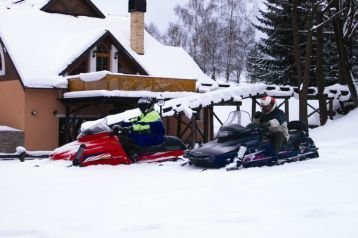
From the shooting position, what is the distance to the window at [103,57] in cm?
2622

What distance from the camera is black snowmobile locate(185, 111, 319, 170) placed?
9836 millimetres

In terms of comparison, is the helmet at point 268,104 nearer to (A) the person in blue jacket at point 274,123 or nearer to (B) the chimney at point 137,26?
(A) the person in blue jacket at point 274,123

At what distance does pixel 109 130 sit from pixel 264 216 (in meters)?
5.25

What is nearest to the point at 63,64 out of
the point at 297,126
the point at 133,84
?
the point at 133,84

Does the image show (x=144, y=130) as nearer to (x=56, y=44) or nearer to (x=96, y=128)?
(x=96, y=128)

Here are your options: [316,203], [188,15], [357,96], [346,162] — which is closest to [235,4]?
[188,15]

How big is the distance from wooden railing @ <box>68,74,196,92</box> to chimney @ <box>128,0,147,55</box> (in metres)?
4.36

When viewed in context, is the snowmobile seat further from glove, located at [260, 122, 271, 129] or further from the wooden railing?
the wooden railing

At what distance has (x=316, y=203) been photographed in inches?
254

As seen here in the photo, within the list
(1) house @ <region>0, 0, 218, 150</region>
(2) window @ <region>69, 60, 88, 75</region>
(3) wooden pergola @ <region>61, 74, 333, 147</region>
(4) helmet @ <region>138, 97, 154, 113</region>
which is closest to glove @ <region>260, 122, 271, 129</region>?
(4) helmet @ <region>138, 97, 154, 113</region>

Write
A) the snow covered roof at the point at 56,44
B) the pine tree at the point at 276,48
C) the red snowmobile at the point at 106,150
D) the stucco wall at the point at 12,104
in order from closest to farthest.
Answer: the red snowmobile at the point at 106,150 < the stucco wall at the point at 12,104 < the snow covered roof at the point at 56,44 < the pine tree at the point at 276,48

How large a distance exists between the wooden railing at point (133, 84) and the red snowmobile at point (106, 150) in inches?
438

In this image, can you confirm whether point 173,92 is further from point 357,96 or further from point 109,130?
point 109,130

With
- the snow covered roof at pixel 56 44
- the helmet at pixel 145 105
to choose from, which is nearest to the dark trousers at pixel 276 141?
the helmet at pixel 145 105
